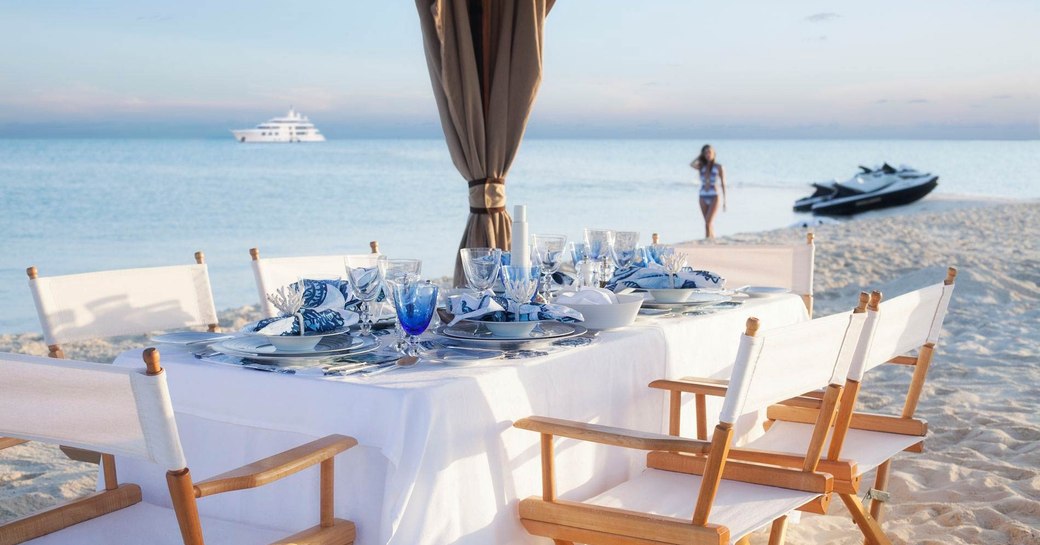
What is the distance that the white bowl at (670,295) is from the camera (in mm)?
2641

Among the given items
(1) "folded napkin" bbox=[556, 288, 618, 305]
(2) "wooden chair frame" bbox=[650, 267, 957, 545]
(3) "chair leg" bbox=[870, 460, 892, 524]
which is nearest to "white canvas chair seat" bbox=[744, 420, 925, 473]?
(2) "wooden chair frame" bbox=[650, 267, 957, 545]

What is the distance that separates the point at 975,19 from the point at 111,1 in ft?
67.3

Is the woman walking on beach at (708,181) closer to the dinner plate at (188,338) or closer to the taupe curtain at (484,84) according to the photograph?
the taupe curtain at (484,84)

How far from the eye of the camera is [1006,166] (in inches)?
1512

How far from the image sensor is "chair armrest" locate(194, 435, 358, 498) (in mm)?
1496

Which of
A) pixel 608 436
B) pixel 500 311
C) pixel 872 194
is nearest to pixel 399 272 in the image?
pixel 500 311

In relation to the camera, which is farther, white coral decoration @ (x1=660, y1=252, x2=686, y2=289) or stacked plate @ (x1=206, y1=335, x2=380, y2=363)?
white coral decoration @ (x1=660, y1=252, x2=686, y2=289)

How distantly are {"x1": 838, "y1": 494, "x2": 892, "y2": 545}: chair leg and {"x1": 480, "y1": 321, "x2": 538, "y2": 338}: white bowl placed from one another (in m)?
0.86

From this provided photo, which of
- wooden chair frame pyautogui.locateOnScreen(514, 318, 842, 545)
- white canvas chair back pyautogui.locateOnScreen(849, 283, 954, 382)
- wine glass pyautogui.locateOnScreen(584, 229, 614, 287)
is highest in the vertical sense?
wine glass pyautogui.locateOnScreen(584, 229, 614, 287)

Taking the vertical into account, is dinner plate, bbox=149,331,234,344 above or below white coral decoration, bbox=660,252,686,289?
below

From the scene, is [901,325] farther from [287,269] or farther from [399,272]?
[287,269]

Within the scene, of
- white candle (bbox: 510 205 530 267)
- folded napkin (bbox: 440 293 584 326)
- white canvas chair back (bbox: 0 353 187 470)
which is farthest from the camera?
white candle (bbox: 510 205 530 267)

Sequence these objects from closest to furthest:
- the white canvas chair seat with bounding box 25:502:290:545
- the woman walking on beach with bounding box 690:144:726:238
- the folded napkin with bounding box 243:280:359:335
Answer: the white canvas chair seat with bounding box 25:502:290:545
the folded napkin with bounding box 243:280:359:335
the woman walking on beach with bounding box 690:144:726:238

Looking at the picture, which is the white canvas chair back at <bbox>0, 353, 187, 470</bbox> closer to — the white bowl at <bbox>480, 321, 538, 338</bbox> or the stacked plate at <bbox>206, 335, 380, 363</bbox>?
the stacked plate at <bbox>206, 335, 380, 363</bbox>
